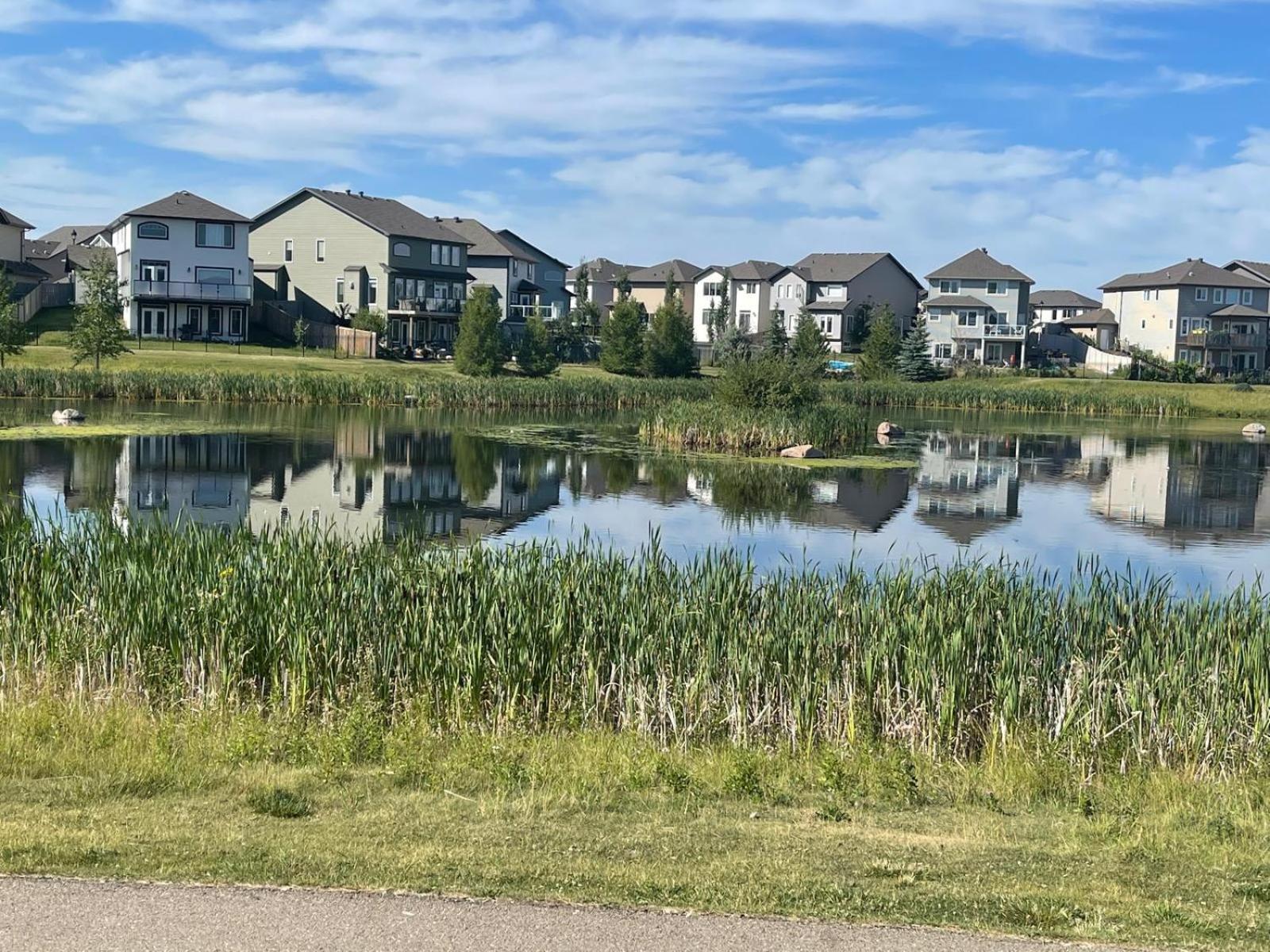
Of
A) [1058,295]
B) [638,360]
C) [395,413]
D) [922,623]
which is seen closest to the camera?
[922,623]

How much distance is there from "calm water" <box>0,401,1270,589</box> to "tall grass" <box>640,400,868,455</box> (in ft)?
5.96

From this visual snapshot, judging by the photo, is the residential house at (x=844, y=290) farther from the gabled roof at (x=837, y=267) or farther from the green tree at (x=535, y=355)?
the green tree at (x=535, y=355)

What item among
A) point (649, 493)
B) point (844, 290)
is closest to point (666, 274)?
point (844, 290)

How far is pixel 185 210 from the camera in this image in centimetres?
8038

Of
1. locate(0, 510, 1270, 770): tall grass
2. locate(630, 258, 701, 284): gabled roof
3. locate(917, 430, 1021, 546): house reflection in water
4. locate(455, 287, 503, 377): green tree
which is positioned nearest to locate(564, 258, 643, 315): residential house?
locate(630, 258, 701, 284): gabled roof

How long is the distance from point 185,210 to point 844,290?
52667 mm

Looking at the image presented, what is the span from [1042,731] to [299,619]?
667 cm

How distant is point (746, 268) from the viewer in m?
118

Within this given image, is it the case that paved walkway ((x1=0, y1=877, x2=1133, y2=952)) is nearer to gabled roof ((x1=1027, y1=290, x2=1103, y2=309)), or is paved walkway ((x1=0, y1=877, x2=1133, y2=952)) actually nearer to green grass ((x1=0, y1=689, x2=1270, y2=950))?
green grass ((x1=0, y1=689, x2=1270, y2=950))

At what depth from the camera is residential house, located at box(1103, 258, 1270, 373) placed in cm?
10838

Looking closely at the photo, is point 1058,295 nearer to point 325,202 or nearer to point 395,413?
point 325,202

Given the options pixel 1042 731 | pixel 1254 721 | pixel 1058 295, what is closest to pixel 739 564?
pixel 1042 731

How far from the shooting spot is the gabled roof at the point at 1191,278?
111m

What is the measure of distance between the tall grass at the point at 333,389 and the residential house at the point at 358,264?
691 inches
